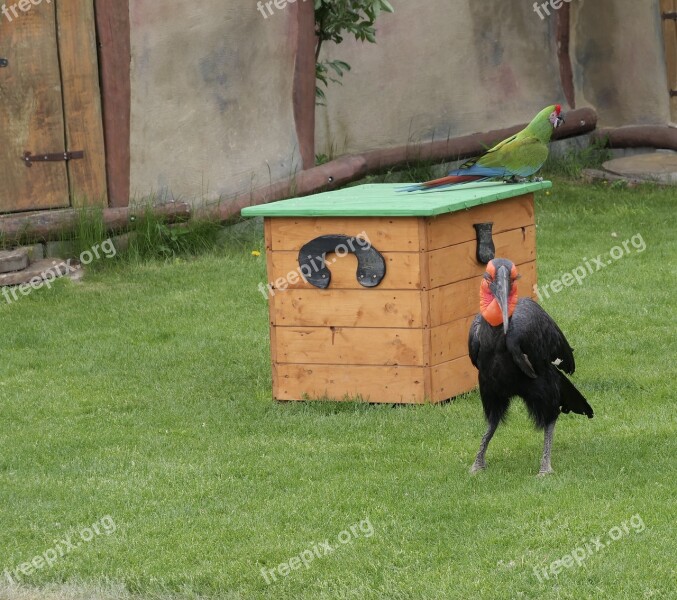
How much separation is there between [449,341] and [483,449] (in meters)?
1.27

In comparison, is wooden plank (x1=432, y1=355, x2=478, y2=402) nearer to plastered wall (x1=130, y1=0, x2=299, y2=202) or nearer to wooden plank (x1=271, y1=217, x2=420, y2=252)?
wooden plank (x1=271, y1=217, x2=420, y2=252)

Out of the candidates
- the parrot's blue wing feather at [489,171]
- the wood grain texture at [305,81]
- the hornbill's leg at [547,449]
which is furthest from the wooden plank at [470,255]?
the wood grain texture at [305,81]

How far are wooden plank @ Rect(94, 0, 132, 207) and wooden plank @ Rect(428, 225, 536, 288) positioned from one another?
4.37m

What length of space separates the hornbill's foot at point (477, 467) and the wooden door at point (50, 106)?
5.63 meters

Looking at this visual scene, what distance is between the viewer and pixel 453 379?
7.18 meters

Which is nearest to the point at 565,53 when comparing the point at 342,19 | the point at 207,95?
the point at 342,19

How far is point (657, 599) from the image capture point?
179 inches

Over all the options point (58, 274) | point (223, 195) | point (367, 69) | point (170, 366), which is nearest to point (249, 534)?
point (170, 366)

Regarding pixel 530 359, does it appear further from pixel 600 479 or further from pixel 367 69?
pixel 367 69

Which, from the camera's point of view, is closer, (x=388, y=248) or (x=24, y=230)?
(x=388, y=248)

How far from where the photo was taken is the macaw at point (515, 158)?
24.3 feet

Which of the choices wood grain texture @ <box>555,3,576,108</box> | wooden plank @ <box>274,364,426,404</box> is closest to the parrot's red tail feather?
wooden plank @ <box>274,364,426,404</box>

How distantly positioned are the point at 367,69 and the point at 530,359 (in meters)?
7.53

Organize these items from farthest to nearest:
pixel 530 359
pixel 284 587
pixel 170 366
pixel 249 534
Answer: pixel 170 366 < pixel 530 359 < pixel 249 534 < pixel 284 587
